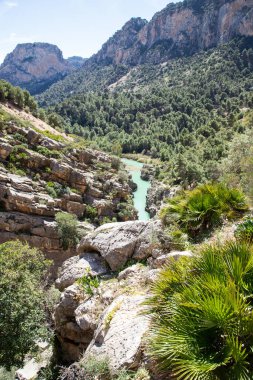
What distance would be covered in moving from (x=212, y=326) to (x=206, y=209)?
5.19 m

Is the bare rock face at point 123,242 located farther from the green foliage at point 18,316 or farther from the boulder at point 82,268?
the green foliage at point 18,316

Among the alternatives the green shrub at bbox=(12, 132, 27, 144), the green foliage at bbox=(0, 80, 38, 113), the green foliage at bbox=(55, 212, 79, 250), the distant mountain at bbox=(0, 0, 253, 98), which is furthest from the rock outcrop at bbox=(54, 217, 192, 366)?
the distant mountain at bbox=(0, 0, 253, 98)

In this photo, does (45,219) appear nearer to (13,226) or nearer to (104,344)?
(13,226)

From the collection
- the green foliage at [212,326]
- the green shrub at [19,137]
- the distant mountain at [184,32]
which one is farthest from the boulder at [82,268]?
the distant mountain at [184,32]

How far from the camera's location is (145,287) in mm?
7441

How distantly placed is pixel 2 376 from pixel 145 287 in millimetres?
6708

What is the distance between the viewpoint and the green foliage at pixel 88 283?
8523mm

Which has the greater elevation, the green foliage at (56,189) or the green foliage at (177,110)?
the green foliage at (177,110)

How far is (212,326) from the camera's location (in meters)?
3.62

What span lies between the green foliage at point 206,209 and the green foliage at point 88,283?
8.42 feet

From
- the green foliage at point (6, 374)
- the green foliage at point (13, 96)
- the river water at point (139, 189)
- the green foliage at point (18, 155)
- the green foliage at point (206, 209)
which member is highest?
the green foliage at point (13, 96)

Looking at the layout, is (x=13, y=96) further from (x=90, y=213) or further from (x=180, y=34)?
(x=180, y=34)

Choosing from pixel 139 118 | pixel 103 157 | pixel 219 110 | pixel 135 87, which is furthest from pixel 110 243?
pixel 135 87

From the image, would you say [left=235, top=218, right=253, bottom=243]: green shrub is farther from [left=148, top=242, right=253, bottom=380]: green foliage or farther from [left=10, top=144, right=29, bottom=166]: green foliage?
[left=10, top=144, right=29, bottom=166]: green foliage
